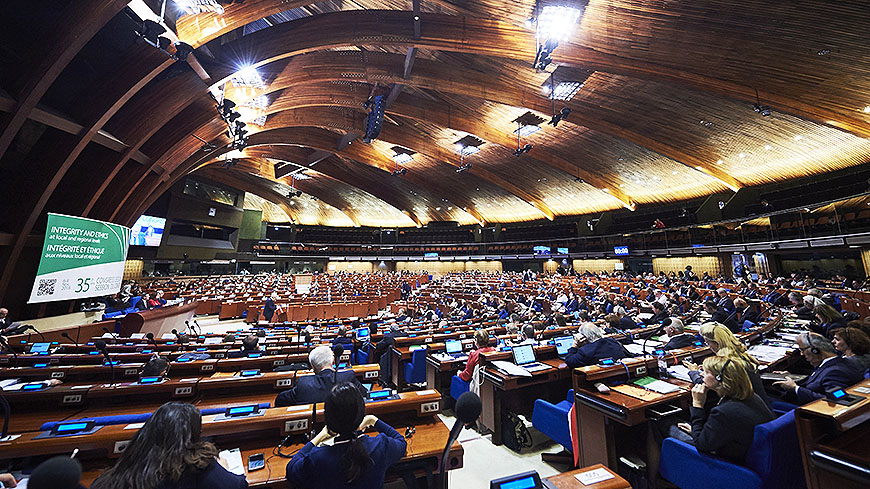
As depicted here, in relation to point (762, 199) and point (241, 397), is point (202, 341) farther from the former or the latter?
point (762, 199)

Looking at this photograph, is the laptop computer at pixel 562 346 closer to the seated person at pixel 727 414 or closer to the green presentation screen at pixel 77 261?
the seated person at pixel 727 414

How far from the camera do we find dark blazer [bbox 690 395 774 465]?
2205 millimetres

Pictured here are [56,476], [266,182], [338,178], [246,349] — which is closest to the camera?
[56,476]

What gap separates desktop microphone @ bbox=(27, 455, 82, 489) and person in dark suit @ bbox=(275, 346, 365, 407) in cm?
176

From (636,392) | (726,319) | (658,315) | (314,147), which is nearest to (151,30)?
(636,392)

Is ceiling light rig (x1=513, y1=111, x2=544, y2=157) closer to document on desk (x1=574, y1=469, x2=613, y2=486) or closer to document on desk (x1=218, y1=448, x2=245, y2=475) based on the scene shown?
document on desk (x1=574, y1=469, x2=613, y2=486)

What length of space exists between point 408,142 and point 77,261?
54.8ft

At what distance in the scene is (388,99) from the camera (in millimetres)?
15484

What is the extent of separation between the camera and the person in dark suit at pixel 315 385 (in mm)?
2928

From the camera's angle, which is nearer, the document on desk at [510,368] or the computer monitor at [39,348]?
the document on desk at [510,368]

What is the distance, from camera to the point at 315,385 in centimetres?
300

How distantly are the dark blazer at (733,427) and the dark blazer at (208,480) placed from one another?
10.3 feet

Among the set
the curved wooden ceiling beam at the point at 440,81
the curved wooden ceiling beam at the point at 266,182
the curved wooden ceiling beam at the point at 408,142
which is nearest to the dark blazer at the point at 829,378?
the curved wooden ceiling beam at the point at 440,81

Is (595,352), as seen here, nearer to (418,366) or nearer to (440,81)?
(418,366)
